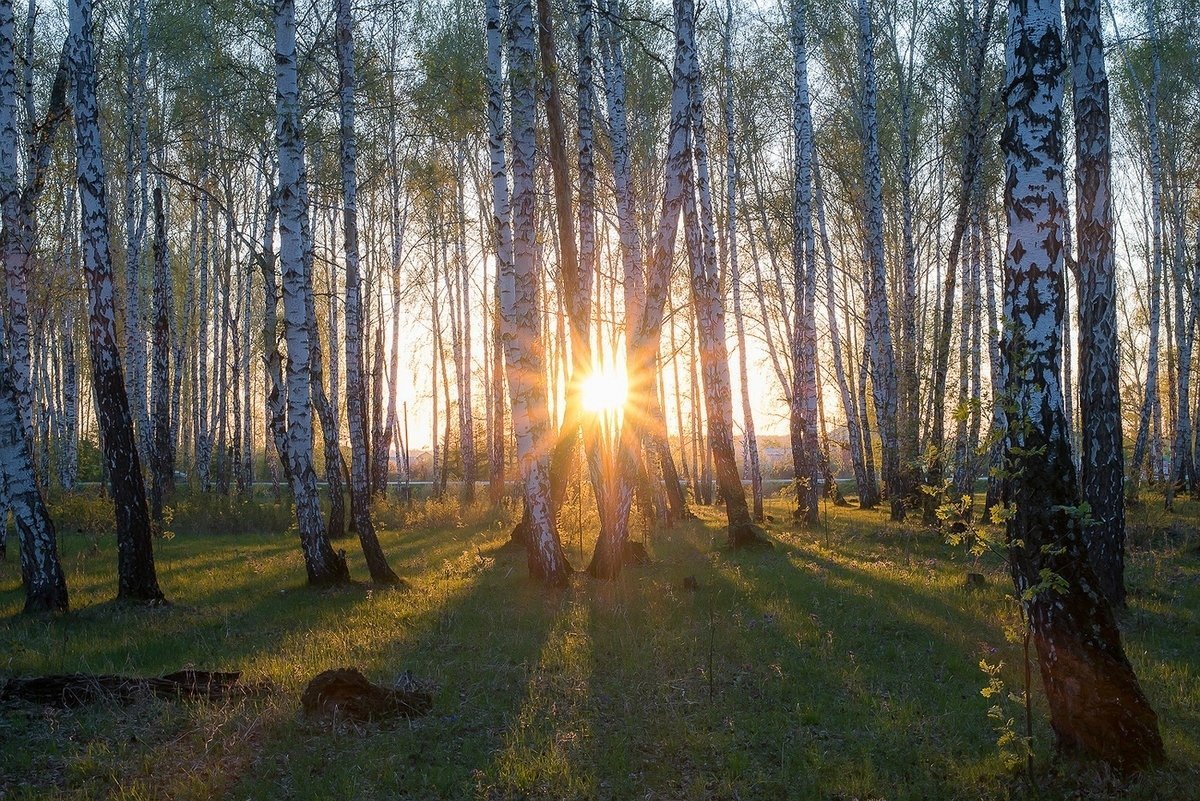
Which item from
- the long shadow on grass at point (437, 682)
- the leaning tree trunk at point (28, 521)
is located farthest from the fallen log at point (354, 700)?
the leaning tree trunk at point (28, 521)

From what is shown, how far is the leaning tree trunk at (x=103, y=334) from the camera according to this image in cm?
912

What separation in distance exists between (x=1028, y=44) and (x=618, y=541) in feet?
24.0

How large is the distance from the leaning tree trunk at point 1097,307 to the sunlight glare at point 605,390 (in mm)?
5258

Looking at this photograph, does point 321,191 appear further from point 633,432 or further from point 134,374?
point 633,432

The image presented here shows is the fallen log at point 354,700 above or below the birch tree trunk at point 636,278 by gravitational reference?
below

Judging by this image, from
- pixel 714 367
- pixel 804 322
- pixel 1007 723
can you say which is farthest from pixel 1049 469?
pixel 804 322

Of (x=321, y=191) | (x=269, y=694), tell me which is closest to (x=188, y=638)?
(x=269, y=694)

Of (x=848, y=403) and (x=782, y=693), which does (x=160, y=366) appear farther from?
(x=848, y=403)

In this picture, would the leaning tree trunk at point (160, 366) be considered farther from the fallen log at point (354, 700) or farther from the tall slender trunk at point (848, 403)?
the tall slender trunk at point (848, 403)

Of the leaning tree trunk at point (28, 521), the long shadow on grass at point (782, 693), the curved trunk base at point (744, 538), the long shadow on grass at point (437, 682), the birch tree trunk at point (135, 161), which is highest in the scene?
the birch tree trunk at point (135, 161)

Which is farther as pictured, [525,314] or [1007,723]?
[525,314]

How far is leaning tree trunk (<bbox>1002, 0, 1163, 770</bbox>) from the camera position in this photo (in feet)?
15.0

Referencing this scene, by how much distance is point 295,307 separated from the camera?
10.2 metres

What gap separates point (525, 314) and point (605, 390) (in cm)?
833
